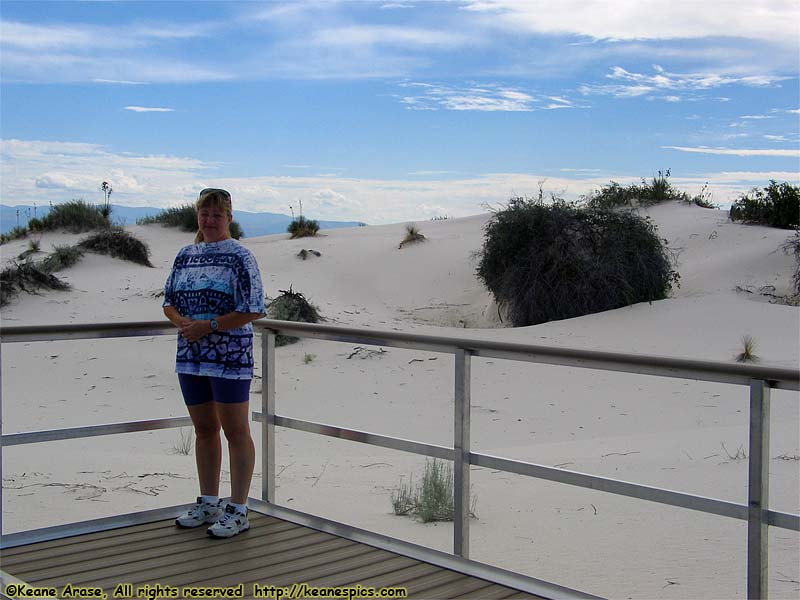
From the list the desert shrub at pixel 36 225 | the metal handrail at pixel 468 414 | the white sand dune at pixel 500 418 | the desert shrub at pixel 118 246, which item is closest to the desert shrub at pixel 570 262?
the white sand dune at pixel 500 418

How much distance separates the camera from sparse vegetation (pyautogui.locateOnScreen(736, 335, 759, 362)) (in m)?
12.7

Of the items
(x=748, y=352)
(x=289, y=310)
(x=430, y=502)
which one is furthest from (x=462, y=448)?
(x=289, y=310)

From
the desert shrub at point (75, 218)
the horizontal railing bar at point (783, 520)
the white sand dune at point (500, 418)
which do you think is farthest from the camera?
the desert shrub at point (75, 218)

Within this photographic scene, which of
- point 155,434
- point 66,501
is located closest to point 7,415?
point 155,434

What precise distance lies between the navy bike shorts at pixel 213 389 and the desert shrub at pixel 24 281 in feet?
42.7

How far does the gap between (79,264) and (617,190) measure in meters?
14.7

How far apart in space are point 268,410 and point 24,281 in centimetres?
1336

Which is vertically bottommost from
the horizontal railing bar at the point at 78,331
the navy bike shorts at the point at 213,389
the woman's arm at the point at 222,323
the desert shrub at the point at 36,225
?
the navy bike shorts at the point at 213,389

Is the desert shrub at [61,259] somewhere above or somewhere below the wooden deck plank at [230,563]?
above

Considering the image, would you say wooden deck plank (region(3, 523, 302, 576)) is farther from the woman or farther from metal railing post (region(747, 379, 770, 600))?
metal railing post (region(747, 379, 770, 600))

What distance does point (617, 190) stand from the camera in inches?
1055

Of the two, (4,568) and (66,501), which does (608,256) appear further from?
(4,568)

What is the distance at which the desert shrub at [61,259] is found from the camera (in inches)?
745

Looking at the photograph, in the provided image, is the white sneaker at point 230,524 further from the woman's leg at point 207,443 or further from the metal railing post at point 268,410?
the metal railing post at point 268,410
